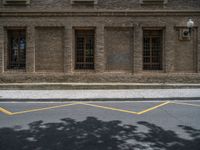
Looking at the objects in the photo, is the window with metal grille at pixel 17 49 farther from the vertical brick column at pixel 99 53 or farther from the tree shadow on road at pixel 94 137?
the tree shadow on road at pixel 94 137

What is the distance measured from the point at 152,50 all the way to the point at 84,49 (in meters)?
4.90

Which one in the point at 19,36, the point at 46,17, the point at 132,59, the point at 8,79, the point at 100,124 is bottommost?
the point at 100,124

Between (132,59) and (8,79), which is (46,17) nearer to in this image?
(8,79)

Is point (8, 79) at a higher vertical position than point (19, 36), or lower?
lower

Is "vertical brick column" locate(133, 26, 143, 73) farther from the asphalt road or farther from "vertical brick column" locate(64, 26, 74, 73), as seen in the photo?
the asphalt road

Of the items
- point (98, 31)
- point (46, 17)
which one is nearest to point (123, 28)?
point (98, 31)

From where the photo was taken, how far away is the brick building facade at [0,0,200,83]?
41.4ft

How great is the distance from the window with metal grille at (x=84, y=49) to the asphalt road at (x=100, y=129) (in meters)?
6.27

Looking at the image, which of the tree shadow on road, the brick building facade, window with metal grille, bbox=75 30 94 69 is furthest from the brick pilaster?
the tree shadow on road

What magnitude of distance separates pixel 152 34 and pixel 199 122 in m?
8.68

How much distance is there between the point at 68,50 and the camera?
501 inches

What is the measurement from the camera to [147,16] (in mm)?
12625

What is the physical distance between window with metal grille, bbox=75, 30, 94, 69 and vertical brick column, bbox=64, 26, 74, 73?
53cm

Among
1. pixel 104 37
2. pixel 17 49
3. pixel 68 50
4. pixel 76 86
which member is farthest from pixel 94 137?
pixel 17 49
